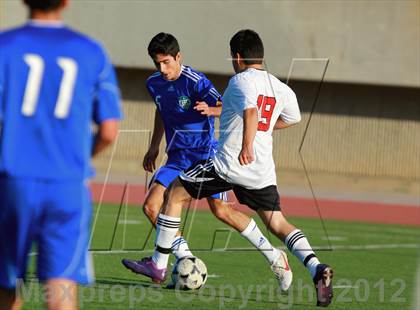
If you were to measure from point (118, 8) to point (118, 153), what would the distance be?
13.6 feet

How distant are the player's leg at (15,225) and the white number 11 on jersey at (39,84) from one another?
37 cm

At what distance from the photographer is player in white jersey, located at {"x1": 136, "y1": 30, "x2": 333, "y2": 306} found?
9.66 metres

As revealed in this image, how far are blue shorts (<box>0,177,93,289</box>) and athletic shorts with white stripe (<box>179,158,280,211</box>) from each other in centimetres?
436

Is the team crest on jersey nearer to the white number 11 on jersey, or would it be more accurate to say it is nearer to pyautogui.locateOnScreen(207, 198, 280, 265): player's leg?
pyautogui.locateOnScreen(207, 198, 280, 265): player's leg

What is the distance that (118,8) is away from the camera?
96.9ft

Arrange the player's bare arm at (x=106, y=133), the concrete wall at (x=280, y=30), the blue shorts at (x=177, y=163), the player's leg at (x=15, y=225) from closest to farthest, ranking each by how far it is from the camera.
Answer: the player's leg at (x=15, y=225)
the player's bare arm at (x=106, y=133)
the blue shorts at (x=177, y=163)
the concrete wall at (x=280, y=30)

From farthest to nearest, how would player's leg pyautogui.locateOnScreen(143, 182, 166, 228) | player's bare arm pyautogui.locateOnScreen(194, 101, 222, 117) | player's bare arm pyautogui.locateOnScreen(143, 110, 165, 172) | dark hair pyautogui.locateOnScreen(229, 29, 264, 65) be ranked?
1. player's bare arm pyautogui.locateOnScreen(143, 110, 165, 172)
2. player's leg pyautogui.locateOnScreen(143, 182, 166, 228)
3. player's bare arm pyautogui.locateOnScreen(194, 101, 222, 117)
4. dark hair pyautogui.locateOnScreen(229, 29, 264, 65)

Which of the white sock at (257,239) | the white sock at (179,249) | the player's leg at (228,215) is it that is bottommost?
the white sock at (179,249)

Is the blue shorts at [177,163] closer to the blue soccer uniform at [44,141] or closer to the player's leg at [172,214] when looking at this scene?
the player's leg at [172,214]

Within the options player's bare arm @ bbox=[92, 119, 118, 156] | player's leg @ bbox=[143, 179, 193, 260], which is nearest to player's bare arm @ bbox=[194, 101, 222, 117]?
player's leg @ bbox=[143, 179, 193, 260]

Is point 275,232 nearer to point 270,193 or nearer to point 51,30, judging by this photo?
point 270,193

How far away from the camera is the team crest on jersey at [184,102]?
1094 centimetres

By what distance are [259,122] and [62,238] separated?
4583 millimetres

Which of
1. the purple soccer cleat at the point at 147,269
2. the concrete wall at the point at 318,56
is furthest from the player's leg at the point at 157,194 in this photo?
the concrete wall at the point at 318,56
